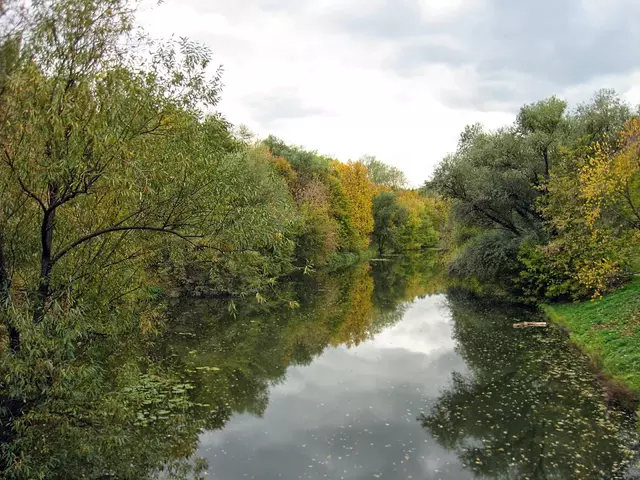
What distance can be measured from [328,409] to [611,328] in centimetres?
1274

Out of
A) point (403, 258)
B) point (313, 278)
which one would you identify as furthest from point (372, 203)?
point (313, 278)

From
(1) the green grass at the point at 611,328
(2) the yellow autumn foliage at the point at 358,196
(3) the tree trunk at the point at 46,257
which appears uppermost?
(2) the yellow autumn foliage at the point at 358,196

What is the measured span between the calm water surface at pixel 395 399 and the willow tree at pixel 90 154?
5.91 m

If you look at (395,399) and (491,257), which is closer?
(395,399)

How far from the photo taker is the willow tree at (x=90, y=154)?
314 inches

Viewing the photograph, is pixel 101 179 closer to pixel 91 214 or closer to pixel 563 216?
pixel 91 214

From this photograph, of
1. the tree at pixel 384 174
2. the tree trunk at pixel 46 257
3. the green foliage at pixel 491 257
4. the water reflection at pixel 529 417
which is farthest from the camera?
the tree at pixel 384 174

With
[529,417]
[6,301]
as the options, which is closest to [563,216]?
[529,417]

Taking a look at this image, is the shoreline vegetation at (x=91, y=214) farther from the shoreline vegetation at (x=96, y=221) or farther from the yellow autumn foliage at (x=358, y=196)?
the yellow autumn foliage at (x=358, y=196)

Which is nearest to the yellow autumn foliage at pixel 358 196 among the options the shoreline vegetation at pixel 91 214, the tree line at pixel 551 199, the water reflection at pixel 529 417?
the tree line at pixel 551 199

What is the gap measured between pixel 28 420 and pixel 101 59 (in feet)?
21.2

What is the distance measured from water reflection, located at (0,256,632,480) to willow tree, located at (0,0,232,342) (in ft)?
6.56

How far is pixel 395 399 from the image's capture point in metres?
16.4

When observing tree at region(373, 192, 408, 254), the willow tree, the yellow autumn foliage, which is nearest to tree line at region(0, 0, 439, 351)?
the willow tree
